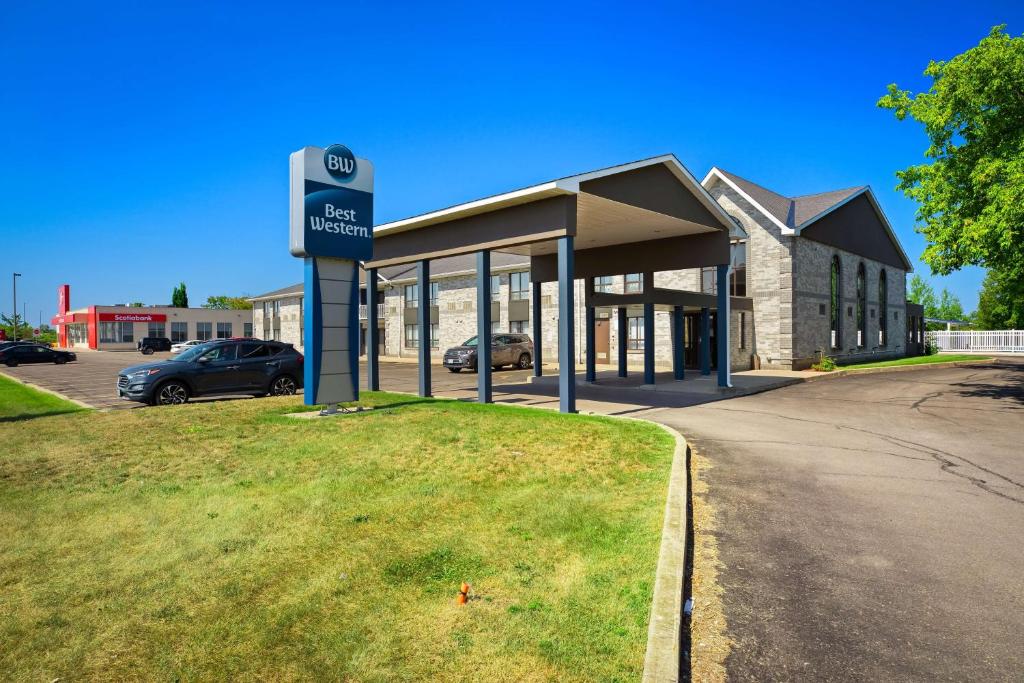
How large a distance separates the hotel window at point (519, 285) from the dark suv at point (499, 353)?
5432 mm

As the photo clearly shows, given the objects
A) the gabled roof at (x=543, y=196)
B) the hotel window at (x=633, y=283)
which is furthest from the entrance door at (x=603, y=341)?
the gabled roof at (x=543, y=196)

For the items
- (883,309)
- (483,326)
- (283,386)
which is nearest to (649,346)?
(483,326)

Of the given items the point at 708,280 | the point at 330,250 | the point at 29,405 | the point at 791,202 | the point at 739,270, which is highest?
the point at 791,202

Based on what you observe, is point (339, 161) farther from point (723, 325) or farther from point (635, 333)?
point (635, 333)

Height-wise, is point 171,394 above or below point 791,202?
below

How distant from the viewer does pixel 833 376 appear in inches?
952

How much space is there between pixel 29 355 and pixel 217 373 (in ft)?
116

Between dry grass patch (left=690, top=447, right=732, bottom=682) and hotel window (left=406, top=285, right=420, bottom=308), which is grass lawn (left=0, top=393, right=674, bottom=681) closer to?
dry grass patch (left=690, top=447, right=732, bottom=682)

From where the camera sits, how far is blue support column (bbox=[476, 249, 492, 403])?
46.3ft

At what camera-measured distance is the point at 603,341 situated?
3259 cm

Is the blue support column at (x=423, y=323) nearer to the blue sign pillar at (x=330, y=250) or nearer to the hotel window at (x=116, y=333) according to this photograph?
the blue sign pillar at (x=330, y=250)

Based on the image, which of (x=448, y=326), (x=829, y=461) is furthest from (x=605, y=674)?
(x=448, y=326)

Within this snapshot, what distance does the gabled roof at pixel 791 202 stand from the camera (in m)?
26.9

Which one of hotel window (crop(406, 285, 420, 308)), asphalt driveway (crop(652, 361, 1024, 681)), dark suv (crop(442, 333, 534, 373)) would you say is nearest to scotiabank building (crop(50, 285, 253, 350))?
hotel window (crop(406, 285, 420, 308))
